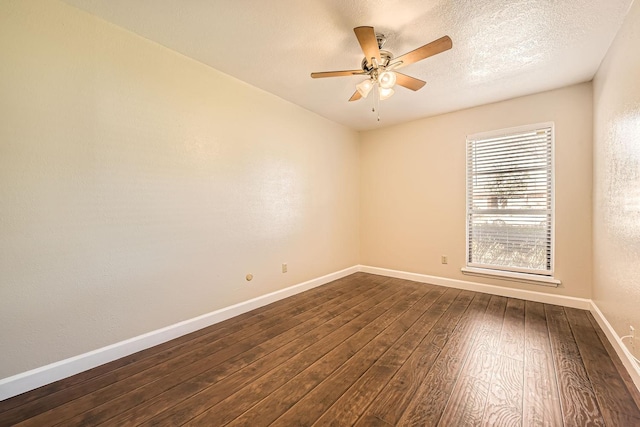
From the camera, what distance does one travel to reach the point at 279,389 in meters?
1.70

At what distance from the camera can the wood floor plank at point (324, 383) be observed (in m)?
1.48

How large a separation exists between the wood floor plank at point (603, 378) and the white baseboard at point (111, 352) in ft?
9.44

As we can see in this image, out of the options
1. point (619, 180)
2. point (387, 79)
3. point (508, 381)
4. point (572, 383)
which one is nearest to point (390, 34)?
point (387, 79)

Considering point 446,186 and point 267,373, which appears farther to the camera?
point 446,186

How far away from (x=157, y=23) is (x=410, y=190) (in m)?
3.72

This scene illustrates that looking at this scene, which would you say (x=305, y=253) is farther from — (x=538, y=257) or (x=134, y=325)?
(x=538, y=257)

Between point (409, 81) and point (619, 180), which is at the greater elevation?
point (409, 81)

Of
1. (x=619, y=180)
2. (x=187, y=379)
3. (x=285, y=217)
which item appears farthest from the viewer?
(x=285, y=217)

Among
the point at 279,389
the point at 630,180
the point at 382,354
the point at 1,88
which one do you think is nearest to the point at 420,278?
the point at 382,354

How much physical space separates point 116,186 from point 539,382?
3.41 metres

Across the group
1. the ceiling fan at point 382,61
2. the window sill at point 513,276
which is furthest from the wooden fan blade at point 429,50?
the window sill at point 513,276

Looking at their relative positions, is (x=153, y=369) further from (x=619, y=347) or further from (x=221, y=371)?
(x=619, y=347)

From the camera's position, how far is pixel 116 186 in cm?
208

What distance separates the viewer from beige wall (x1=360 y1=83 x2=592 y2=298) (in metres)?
3.00
